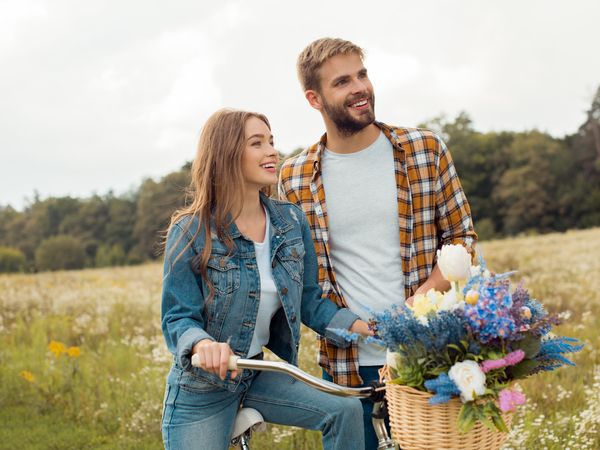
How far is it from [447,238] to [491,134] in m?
59.4

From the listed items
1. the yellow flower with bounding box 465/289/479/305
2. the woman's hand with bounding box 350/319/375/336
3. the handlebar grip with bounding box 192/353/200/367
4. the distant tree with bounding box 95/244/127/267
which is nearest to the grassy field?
the woman's hand with bounding box 350/319/375/336

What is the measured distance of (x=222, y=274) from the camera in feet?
11.0

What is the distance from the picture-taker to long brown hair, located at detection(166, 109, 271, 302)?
3.46 meters

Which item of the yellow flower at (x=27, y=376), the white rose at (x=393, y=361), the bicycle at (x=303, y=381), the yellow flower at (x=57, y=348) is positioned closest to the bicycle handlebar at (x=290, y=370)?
the bicycle at (x=303, y=381)

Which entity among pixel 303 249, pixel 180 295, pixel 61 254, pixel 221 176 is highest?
pixel 221 176

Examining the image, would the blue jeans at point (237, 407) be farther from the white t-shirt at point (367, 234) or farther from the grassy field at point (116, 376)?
the grassy field at point (116, 376)

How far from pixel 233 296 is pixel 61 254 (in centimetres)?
3587

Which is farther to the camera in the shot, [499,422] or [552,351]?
[552,351]

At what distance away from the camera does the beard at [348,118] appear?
408cm

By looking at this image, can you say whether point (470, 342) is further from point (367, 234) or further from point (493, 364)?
point (367, 234)

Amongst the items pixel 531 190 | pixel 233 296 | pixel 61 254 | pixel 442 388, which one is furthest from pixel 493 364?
pixel 531 190

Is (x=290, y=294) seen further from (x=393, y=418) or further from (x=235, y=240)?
(x=393, y=418)

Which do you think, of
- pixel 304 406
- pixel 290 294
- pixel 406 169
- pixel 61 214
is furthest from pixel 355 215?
pixel 61 214

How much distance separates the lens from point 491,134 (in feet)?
201
